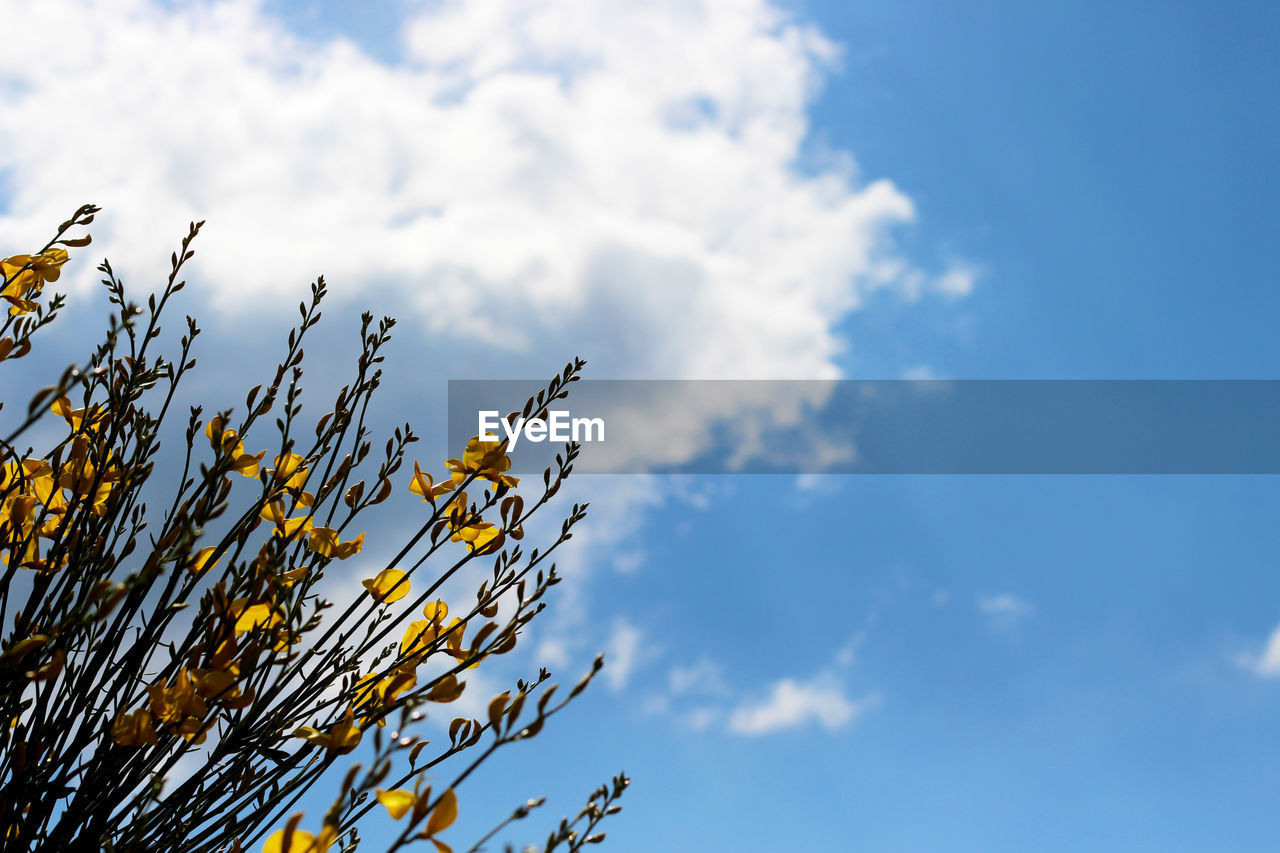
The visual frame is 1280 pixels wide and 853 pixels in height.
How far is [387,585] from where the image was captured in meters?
1.73

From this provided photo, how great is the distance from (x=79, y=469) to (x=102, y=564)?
0.19 meters

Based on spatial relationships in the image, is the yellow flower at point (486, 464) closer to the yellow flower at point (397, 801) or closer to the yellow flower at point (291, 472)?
the yellow flower at point (291, 472)

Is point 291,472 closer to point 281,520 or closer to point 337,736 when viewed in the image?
point 281,520

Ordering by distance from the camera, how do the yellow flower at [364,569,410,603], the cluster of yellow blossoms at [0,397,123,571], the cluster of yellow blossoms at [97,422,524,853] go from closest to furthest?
the cluster of yellow blossoms at [97,422,524,853]
the cluster of yellow blossoms at [0,397,123,571]
the yellow flower at [364,569,410,603]

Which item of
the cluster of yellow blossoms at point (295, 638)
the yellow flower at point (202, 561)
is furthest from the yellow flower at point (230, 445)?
the yellow flower at point (202, 561)

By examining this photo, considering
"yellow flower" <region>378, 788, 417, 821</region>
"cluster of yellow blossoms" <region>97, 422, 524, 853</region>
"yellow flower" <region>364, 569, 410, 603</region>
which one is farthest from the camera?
"yellow flower" <region>364, 569, 410, 603</region>

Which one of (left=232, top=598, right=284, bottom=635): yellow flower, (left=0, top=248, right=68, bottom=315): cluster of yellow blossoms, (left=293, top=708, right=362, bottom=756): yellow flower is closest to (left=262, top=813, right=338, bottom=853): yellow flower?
(left=293, top=708, right=362, bottom=756): yellow flower

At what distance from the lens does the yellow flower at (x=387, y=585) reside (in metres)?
1.72

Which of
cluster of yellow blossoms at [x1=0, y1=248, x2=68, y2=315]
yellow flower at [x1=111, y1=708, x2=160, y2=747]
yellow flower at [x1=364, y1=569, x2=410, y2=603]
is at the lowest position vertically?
yellow flower at [x1=111, y1=708, x2=160, y2=747]

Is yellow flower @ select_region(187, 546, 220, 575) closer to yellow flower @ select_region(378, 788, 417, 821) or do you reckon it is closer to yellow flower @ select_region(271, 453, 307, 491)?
yellow flower @ select_region(271, 453, 307, 491)

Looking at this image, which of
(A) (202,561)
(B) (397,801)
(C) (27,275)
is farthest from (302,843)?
(C) (27,275)

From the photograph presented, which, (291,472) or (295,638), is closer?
(295,638)

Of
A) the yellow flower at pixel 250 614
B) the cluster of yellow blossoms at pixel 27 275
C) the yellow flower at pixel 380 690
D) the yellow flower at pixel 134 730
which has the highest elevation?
the cluster of yellow blossoms at pixel 27 275

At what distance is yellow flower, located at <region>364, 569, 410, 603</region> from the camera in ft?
5.64
